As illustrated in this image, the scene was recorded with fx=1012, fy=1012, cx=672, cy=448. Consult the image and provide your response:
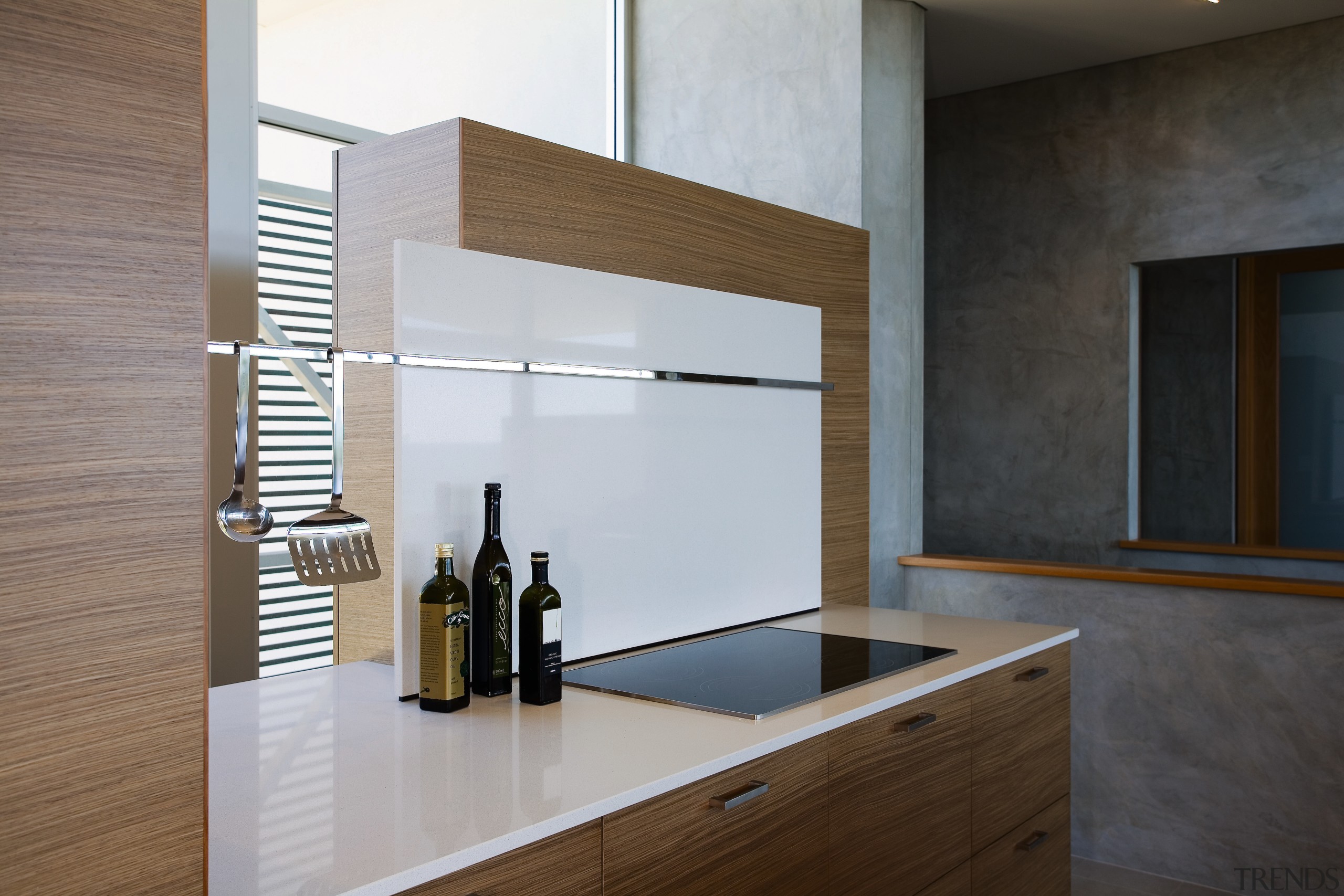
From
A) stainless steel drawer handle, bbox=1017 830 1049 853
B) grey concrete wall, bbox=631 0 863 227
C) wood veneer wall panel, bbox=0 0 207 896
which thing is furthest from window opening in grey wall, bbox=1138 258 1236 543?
wood veneer wall panel, bbox=0 0 207 896

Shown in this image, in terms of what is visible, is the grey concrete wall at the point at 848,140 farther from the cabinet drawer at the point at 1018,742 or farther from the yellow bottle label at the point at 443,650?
the yellow bottle label at the point at 443,650

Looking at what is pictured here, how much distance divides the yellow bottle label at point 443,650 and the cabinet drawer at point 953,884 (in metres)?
Result: 1.02

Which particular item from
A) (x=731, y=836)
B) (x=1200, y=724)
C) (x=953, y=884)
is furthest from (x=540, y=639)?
(x=1200, y=724)

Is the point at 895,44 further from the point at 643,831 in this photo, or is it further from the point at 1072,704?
the point at 643,831

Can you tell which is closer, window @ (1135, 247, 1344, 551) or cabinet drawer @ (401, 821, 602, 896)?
cabinet drawer @ (401, 821, 602, 896)

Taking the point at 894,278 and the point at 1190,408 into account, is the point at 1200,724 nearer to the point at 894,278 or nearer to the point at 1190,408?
the point at 894,278

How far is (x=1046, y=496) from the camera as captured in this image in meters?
4.83

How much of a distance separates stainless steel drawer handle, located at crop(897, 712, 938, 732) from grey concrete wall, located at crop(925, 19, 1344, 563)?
3.07m

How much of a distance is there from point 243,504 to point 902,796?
130 centimetres

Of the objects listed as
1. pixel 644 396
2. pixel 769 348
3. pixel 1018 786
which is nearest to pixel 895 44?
pixel 769 348

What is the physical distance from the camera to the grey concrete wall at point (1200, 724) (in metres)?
2.94

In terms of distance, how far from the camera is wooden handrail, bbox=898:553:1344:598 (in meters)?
2.94

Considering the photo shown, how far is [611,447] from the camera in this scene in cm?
217

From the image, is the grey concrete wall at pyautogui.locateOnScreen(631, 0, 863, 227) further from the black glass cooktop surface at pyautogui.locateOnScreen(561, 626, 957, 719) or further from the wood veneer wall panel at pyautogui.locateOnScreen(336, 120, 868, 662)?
the black glass cooktop surface at pyautogui.locateOnScreen(561, 626, 957, 719)
